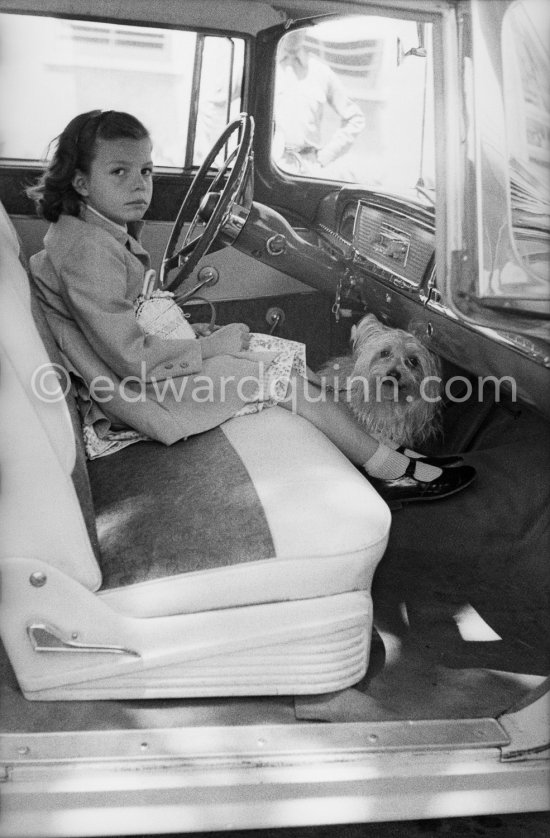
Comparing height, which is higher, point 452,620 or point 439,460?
point 439,460

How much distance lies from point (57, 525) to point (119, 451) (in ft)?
1.48

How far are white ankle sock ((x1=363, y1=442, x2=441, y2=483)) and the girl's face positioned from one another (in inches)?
31.3

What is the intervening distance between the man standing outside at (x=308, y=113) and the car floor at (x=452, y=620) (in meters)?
1.13

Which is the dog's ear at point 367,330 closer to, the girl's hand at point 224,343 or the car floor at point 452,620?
the car floor at point 452,620

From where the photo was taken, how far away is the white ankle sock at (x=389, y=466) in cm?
204

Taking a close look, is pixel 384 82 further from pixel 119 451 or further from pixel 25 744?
pixel 25 744

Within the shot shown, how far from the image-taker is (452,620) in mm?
1764

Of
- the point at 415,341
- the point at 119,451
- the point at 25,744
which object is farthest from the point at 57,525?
the point at 415,341

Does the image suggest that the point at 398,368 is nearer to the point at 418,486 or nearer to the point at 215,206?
the point at 418,486

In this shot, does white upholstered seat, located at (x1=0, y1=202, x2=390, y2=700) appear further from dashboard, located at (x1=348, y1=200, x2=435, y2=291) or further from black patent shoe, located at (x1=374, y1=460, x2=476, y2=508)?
dashboard, located at (x1=348, y1=200, x2=435, y2=291)

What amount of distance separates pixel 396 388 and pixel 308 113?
109 centimetres

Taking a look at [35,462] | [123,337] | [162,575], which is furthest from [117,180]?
[162,575]

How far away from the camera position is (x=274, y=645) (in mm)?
1351

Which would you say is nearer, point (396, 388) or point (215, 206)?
point (396, 388)
